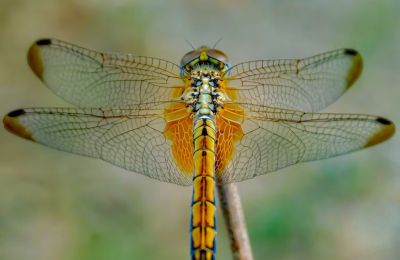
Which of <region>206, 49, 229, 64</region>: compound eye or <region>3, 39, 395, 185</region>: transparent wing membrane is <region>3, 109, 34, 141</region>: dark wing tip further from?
<region>206, 49, 229, 64</region>: compound eye

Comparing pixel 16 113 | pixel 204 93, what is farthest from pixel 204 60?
pixel 16 113

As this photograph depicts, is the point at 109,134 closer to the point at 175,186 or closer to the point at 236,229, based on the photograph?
the point at 236,229

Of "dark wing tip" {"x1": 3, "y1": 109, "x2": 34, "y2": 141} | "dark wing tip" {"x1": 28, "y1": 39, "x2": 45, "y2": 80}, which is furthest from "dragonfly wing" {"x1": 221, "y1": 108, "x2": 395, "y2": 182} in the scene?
"dark wing tip" {"x1": 28, "y1": 39, "x2": 45, "y2": 80}

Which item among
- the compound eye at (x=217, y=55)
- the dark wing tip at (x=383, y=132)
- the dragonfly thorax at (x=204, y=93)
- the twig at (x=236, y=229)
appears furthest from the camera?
the compound eye at (x=217, y=55)

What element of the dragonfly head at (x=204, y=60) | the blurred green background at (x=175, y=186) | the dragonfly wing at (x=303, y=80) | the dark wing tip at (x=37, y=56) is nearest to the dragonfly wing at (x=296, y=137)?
the dragonfly wing at (x=303, y=80)

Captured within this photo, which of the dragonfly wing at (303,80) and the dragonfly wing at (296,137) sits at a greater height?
the dragonfly wing at (303,80)

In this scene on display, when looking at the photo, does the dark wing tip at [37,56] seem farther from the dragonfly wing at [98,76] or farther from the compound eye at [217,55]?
the compound eye at [217,55]
